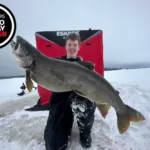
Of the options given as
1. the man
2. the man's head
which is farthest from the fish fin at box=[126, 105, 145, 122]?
the man's head

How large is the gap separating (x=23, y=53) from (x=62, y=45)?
3.36 meters

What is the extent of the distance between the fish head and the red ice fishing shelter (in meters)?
3.19

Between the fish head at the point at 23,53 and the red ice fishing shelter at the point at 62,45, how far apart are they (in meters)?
3.19

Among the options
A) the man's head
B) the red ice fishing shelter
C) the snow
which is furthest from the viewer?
the red ice fishing shelter

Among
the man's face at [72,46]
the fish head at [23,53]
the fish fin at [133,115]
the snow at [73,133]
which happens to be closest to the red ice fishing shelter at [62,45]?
the snow at [73,133]

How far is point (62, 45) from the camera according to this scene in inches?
234

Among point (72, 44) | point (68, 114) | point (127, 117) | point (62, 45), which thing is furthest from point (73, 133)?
point (62, 45)

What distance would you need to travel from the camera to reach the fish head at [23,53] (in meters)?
2.61

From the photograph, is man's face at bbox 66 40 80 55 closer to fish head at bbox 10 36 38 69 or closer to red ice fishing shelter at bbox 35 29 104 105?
fish head at bbox 10 36 38 69

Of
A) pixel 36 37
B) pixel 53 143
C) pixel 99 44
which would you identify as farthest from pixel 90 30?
pixel 53 143

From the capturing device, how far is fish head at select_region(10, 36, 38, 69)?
261cm

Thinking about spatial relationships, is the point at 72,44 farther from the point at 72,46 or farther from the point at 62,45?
the point at 62,45

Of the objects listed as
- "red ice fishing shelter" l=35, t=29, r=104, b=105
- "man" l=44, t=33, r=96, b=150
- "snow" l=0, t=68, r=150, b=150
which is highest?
"red ice fishing shelter" l=35, t=29, r=104, b=105

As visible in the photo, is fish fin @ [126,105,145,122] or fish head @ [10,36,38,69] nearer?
fish head @ [10,36,38,69]
